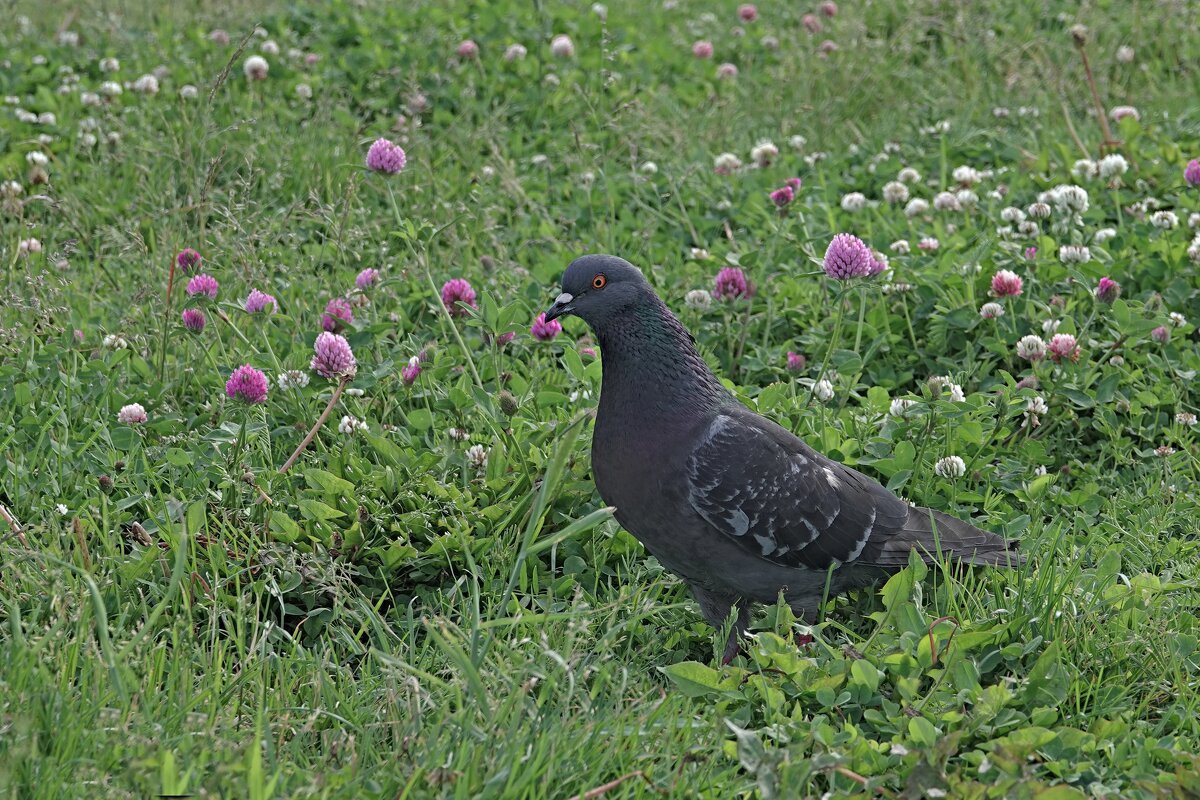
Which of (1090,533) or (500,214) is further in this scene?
(500,214)

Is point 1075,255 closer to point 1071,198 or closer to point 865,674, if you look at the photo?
point 1071,198

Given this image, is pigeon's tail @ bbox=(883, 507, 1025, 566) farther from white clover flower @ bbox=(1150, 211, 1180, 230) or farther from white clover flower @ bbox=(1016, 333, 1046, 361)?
white clover flower @ bbox=(1150, 211, 1180, 230)

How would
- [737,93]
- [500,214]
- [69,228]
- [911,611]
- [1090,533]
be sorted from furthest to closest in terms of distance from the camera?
[737,93] → [500,214] → [69,228] → [1090,533] → [911,611]

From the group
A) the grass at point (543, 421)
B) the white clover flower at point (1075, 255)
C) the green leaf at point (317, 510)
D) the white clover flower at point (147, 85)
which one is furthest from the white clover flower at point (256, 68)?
the white clover flower at point (1075, 255)

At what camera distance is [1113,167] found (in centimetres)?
541

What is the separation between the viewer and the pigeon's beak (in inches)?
135

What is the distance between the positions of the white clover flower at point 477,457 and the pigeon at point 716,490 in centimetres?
56

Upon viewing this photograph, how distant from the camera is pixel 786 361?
14.8 feet

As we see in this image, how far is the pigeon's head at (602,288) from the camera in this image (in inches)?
133

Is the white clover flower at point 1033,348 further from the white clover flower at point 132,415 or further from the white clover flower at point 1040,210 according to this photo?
the white clover flower at point 132,415

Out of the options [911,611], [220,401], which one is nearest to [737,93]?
[220,401]

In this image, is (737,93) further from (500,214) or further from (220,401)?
(220,401)

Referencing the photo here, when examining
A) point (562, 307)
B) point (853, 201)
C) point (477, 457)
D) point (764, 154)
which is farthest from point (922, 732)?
point (764, 154)

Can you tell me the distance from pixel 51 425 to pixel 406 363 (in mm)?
1096
